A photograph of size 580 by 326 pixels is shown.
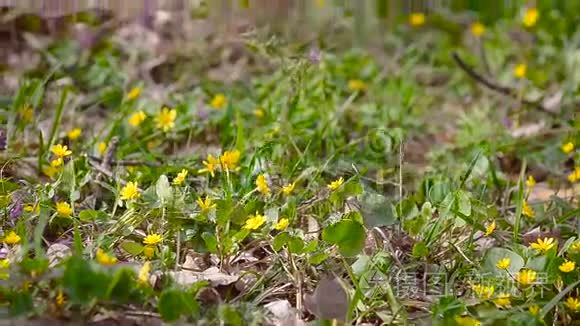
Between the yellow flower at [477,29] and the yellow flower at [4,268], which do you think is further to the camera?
the yellow flower at [477,29]

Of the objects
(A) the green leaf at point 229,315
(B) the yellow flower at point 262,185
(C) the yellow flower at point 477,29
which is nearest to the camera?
(A) the green leaf at point 229,315

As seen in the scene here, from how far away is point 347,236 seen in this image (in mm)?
1937

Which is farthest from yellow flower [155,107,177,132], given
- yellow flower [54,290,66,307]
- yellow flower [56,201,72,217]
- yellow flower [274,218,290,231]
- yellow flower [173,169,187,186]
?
yellow flower [54,290,66,307]

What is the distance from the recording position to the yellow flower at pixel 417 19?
4.09 meters

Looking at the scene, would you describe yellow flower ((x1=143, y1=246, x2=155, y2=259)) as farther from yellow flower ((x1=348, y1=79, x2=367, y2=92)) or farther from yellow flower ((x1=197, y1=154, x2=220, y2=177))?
yellow flower ((x1=348, y1=79, x2=367, y2=92))

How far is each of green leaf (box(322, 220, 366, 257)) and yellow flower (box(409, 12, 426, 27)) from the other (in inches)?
92.0

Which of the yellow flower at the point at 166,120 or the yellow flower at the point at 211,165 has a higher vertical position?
the yellow flower at the point at 211,165

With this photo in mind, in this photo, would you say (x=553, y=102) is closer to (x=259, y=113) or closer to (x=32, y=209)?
(x=259, y=113)

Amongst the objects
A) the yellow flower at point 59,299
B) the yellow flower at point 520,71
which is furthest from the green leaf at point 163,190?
the yellow flower at point 520,71

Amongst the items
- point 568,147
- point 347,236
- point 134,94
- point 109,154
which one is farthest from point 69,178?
point 568,147

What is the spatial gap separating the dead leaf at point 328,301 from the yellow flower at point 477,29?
2.48 m

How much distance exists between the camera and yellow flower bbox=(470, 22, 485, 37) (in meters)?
4.04

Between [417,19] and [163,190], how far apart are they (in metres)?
2.35

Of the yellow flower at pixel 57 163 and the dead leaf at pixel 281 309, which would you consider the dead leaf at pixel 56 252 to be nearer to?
the yellow flower at pixel 57 163
